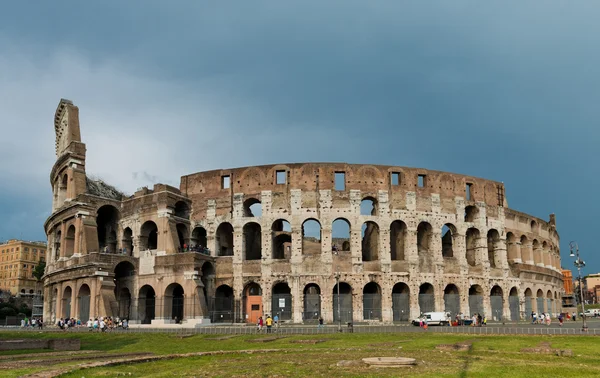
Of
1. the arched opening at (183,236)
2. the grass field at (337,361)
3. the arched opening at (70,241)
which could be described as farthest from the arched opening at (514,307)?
the arched opening at (70,241)

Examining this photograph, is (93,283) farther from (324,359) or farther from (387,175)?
(324,359)

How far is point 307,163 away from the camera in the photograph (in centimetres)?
4406

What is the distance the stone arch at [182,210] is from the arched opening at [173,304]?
587 cm

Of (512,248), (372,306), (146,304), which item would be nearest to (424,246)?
(372,306)

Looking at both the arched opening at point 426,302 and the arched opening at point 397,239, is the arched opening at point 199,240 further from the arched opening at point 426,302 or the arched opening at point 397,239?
the arched opening at point 426,302

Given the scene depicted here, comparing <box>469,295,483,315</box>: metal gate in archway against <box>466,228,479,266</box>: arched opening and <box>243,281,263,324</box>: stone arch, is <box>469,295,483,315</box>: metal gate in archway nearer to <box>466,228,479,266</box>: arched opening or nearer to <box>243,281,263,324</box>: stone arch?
<box>466,228,479,266</box>: arched opening

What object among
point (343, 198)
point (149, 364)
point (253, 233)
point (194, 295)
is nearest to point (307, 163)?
point (343, 198)

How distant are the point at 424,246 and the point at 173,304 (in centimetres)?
2067

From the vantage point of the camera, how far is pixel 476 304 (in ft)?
151

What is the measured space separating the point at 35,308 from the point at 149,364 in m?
72.4

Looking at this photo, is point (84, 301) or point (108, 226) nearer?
point (84, 301)

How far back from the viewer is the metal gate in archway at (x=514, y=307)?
48.3 meters

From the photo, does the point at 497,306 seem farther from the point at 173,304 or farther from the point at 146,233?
the point at 146,233

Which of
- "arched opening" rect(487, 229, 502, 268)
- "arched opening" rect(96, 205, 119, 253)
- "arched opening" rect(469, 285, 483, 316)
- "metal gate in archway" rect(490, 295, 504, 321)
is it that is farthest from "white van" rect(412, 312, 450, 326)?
"arched opening" rect(96, 205, 119, 253)
